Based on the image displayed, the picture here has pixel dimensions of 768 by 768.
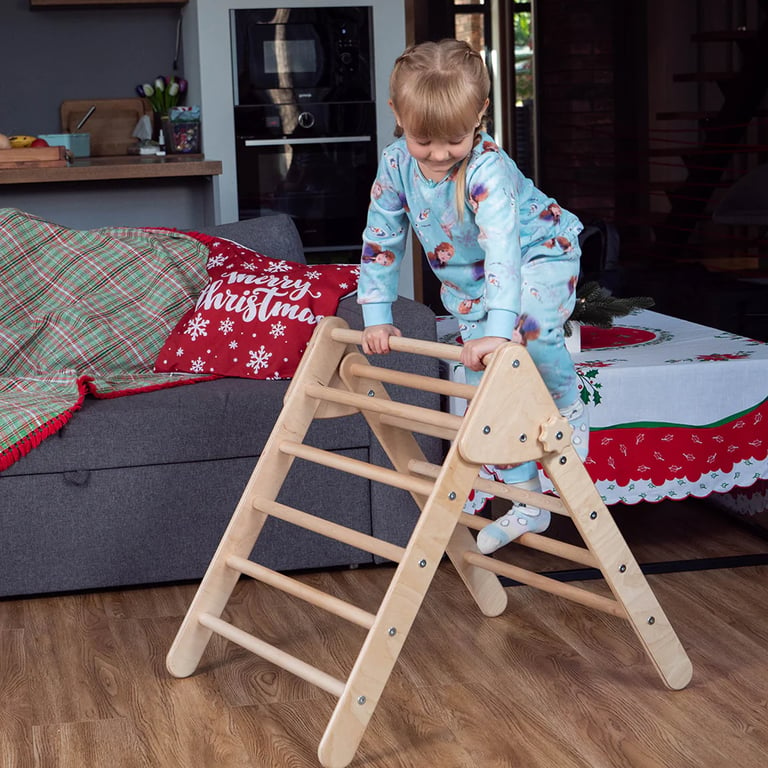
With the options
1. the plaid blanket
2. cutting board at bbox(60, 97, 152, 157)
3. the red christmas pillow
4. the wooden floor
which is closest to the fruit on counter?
cutting board at bbox(60, 97, 152, 157)

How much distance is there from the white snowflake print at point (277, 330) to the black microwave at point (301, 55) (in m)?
2.11

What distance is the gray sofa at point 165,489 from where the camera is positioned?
2.58 meters

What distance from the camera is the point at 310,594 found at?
6.27 ft

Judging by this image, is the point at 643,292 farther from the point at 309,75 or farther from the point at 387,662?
the point at 387,662

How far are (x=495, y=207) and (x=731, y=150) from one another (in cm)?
277

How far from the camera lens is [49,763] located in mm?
1845

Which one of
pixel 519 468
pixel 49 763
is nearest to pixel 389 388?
pixel 519 468

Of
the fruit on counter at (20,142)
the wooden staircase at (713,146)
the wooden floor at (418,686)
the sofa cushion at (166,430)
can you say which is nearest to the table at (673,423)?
the wooden floor at (418,686)

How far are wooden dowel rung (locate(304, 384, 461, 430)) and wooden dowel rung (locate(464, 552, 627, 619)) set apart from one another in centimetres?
37

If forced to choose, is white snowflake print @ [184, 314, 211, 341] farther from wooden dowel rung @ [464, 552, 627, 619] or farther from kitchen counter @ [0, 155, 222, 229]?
kitchen counter @ [0, 155, 222, 229]

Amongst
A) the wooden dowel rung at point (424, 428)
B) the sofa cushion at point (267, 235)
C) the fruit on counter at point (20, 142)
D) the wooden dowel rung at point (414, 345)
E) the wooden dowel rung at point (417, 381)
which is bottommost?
the wooden dowel rung at point (424, 428)

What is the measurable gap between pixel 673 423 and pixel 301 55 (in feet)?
8.73

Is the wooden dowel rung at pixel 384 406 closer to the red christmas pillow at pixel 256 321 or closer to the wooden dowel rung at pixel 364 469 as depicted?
the wooden dowel rung at pixel 364 469

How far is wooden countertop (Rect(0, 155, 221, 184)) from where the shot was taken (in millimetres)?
4172
